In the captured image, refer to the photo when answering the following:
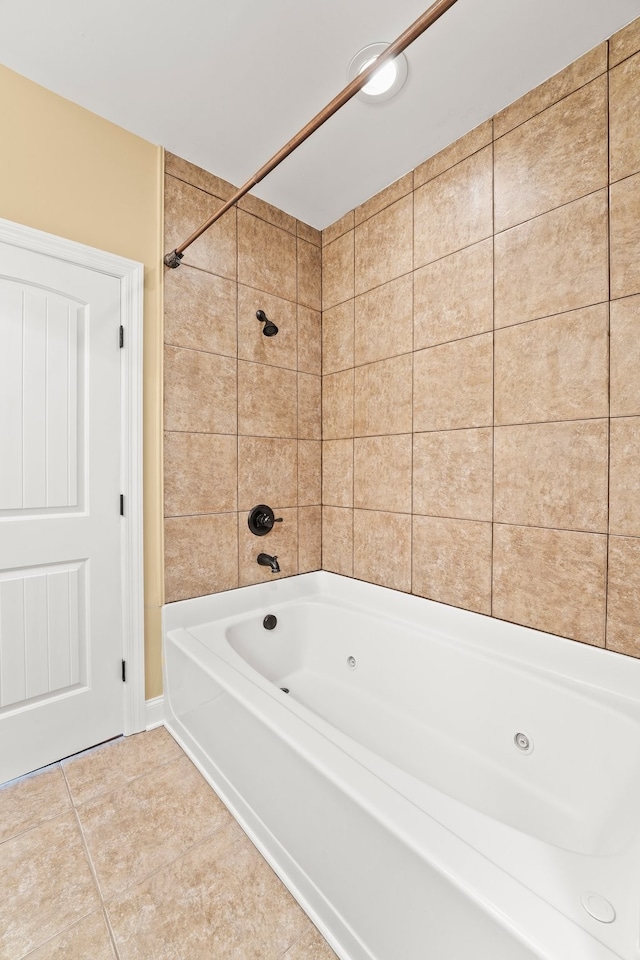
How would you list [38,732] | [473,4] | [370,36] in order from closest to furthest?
[473,4]
[370,36]
[38,732]

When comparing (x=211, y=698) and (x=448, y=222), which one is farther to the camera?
(x=448, y=222)

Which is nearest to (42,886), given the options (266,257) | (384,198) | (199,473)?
(199,473)

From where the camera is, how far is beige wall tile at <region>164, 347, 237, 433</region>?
1.84 meters

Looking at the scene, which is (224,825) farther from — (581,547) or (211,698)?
(581,547)

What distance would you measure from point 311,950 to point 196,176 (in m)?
2.74

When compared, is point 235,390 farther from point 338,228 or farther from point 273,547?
point 338,228

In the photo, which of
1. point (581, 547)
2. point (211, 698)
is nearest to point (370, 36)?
point (581, 547)

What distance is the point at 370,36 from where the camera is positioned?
1.35 m

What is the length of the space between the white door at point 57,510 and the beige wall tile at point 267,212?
85 cm

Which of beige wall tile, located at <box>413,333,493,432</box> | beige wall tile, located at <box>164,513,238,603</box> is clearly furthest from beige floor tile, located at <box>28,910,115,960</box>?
beige wall tile, located at <box>413,333,493,432</box>

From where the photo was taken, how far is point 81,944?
3.30ft

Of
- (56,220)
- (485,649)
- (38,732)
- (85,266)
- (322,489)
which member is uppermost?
(56,220)

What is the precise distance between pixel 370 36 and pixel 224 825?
2.59m

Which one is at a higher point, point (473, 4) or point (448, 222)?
point (473, 4)
